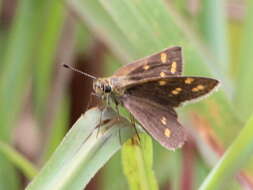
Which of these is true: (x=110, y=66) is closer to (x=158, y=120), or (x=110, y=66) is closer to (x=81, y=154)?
(x=158, y=120)

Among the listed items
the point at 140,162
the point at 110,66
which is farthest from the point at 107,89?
the point at 110,66

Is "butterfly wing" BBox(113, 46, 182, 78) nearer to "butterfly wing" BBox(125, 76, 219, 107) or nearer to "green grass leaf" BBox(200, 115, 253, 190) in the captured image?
"butterfly wing" BBox(125, 76, 219, 107)

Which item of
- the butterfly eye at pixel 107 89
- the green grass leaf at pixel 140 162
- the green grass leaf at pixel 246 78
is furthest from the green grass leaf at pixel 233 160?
the green grass leaf at pixel 246 78

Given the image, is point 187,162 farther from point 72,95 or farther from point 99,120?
point 72,95

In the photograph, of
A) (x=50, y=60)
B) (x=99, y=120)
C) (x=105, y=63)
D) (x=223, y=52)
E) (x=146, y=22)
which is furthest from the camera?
(x=105, y=63)

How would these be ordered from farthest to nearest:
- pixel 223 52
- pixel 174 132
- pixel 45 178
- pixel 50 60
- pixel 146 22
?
1. pixel 50 60
2. pixel 223 52
3. pixel 146 22
4. pixel 174 132
5. pixel 45 178

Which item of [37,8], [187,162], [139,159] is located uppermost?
[37,8]

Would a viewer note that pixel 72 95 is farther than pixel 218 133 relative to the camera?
Yes

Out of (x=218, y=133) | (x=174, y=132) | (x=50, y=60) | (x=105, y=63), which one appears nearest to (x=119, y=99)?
(x=174, y=132)

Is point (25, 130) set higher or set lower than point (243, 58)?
lower
